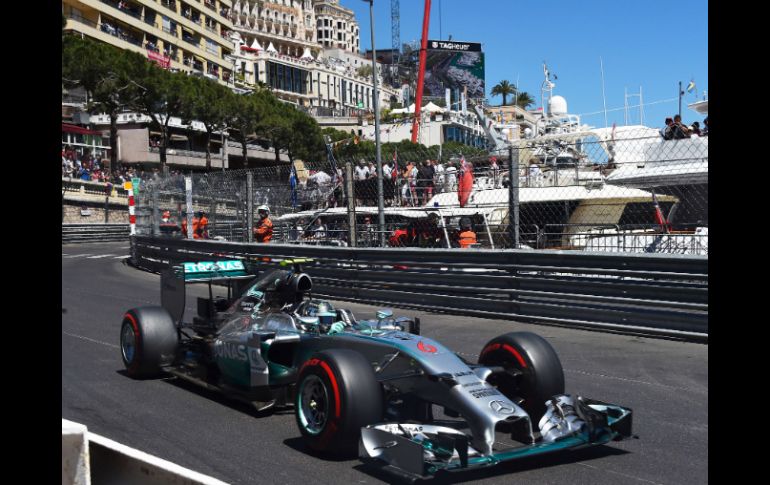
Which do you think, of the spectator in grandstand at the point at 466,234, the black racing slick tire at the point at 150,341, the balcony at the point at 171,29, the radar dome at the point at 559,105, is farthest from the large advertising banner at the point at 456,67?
Result: the black racing slick tire at the point at 150,341

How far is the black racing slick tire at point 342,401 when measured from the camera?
475 cm

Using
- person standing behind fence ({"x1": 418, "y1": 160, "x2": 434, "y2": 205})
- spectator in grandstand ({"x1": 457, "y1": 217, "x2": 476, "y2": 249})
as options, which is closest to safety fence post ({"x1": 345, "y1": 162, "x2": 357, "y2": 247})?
person standing behind fence ({"x1": 418, "y1": 160, "x2": 434, "y2": 205})

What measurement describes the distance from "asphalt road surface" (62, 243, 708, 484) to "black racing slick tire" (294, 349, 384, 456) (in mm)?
139

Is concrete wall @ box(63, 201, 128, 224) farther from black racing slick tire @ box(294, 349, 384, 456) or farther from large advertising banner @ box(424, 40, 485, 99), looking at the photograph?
large advertising banner @ box(424, 40, 485, 99)

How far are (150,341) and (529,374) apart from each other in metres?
3.44

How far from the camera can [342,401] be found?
4.75m

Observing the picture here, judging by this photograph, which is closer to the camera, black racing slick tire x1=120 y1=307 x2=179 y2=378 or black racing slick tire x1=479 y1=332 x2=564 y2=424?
black racing slick tire x1=479 y1=332 x2=564 y2=424

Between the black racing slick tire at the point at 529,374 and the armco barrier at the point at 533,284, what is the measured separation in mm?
3635

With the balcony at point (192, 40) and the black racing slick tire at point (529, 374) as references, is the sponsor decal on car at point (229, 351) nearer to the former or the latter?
the black racing slick tire at point (529, 374)

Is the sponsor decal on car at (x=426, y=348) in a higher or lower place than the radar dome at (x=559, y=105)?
lower

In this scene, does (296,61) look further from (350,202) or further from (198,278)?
(198,278)

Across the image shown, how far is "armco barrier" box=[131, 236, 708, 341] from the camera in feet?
28.1
